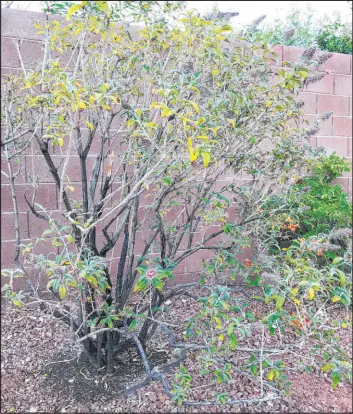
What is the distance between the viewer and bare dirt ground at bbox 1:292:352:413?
197 cm

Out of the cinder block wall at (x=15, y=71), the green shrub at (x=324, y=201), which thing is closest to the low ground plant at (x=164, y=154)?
the cinder block wall at (x=15, y=71)

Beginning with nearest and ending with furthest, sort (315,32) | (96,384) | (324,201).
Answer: (96,384) → (324,201) → (315,32)

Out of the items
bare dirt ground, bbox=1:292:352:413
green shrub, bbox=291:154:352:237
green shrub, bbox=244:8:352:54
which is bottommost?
bare dirt ground, bbox=1:292:352:413

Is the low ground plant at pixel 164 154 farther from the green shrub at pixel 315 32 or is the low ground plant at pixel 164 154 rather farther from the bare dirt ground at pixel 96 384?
the green shrub at pixel 315 32

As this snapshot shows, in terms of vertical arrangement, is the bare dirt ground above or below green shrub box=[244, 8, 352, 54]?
below

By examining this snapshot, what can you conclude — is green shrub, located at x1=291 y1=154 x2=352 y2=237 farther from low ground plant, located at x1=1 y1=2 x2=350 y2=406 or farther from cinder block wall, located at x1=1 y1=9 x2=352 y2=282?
low ground plant, located at x1=1 y1=2 x2=350 y2=406

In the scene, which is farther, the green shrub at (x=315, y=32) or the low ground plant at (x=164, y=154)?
the green shrub at (x=315, y=32)

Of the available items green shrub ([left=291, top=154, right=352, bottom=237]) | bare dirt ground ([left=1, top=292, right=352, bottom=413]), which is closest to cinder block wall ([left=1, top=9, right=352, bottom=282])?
green shrub ([left=291, top=154, right=352, bottom=237])

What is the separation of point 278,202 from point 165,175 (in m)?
0.81

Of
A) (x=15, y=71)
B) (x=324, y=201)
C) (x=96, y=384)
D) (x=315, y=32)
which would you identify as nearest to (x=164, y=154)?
(x=96, y=384)

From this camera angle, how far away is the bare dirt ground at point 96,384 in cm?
197

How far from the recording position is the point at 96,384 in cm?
207

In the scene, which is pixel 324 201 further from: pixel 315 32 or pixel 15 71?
pixel 15 71

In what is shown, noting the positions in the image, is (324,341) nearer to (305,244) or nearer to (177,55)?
(305,244)
